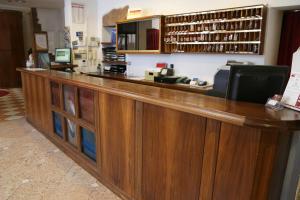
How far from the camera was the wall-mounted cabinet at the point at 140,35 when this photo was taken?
412 cm

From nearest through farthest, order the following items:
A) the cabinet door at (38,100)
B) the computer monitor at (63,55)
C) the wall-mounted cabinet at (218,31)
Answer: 1. the wall-mounted cabinet at (218,31)
2. the cabinet door at (38,100)
3. the computer monitor at (63,55)

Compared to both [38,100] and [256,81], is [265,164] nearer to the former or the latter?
[256,81]

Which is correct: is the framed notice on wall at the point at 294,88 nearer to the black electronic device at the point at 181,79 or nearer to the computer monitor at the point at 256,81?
the computer monitor at the point at 256,81

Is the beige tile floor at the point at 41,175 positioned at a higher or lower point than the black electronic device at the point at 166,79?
lower

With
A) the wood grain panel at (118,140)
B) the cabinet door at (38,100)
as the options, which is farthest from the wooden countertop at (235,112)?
the cabinet door at (38,100)

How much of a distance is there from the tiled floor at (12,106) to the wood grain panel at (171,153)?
389cm

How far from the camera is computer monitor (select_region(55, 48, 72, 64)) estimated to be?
17.3ft

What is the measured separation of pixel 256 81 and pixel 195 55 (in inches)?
99.3

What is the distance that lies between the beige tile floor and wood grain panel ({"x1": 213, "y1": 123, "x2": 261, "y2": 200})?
46.8 inches

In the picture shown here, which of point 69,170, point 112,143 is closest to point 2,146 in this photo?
point 69,170

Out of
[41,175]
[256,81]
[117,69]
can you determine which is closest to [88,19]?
[117,69]

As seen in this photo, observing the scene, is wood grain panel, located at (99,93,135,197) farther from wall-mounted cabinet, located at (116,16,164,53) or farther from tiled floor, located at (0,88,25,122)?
tiled floor, located at (0,88,25,122)

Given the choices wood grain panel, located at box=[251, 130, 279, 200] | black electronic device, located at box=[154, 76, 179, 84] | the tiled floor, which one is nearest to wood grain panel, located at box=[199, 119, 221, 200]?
wood grain panel, located at box=[251, 130, 279, 200]

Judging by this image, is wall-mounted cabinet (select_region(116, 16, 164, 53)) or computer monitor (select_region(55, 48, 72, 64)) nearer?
wall-mounted cabinet (select_region(116, 16, 164, 53))
